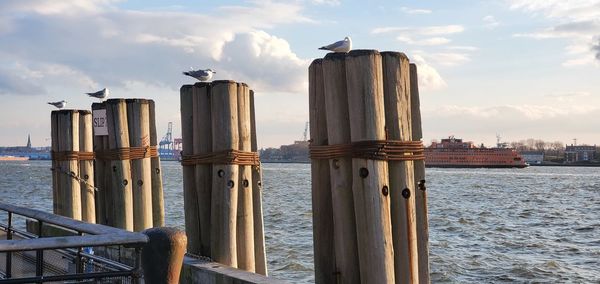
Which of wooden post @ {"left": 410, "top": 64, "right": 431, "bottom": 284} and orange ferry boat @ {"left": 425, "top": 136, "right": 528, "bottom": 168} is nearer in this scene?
wooden post @ {"left": 410, "top": 64, "right": 431, "bottom": 284}

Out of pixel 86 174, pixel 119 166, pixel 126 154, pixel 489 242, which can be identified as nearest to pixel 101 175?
pixel 119 166

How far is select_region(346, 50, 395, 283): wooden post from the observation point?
582 cm

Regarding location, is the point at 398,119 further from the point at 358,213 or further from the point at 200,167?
the point at 200,167

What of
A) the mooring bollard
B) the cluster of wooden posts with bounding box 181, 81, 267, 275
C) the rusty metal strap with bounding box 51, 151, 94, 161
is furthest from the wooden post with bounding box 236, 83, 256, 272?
the rusty metal strap with bounding box 51, 151, 94, 161

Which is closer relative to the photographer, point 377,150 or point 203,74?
point 377,150

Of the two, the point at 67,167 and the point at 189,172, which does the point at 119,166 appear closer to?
the point at 189,172

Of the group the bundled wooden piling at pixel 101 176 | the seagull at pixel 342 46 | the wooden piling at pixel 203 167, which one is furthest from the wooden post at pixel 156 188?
the seagull at pixel 342 46

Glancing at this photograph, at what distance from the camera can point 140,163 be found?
10.7m

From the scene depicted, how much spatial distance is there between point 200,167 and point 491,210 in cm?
3310

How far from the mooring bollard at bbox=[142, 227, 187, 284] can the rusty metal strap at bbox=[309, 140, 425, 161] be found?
2.40 metres

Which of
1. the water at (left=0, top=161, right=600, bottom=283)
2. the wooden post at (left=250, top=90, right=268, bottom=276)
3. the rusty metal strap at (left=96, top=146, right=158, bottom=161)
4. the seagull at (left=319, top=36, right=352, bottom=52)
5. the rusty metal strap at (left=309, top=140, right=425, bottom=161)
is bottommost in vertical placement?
the water at (left=0, top=161, right=600, bottom=283)

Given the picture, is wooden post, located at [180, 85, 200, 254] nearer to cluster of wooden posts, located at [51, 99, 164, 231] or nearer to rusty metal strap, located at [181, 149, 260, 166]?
rusty metal strap, located at [181, 149, 260, 166]

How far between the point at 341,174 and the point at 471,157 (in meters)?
171

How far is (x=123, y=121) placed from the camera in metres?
10.6
